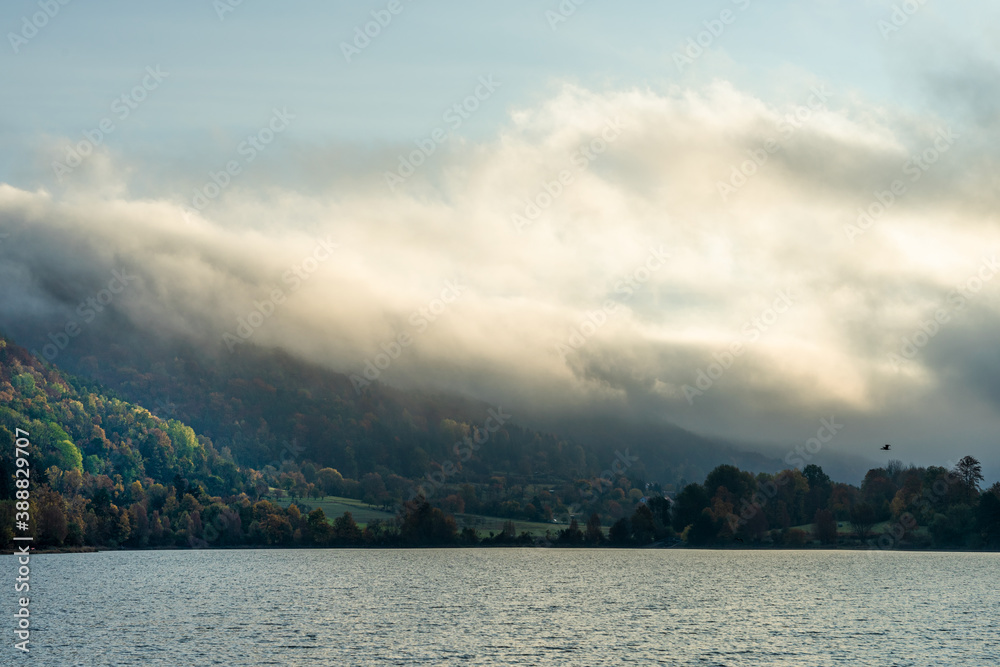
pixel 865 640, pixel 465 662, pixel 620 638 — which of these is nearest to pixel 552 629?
pixel 620 638

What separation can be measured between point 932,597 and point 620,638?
92384 mm

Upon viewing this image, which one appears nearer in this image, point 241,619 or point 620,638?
point 620,638

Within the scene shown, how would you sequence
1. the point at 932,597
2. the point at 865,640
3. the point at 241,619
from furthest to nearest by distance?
the point at 932,597 < the point at 241,619 < the point at 865,640

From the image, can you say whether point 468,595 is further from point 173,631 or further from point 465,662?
point 465,662

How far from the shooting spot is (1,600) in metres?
149

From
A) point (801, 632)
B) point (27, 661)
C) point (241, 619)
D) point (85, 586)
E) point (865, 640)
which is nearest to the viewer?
point (27, 661)

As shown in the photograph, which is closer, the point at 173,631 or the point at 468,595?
the point at 173,631

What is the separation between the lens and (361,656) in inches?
3824

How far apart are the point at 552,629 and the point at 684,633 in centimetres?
1856

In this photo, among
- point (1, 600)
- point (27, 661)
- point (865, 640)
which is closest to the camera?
point (27, 661)

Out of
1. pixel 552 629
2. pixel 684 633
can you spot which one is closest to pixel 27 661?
pixel 552 629

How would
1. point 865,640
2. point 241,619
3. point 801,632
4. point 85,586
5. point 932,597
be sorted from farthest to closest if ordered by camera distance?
point 85,586
point 932,597
point 241,619
point 801,632
point 865,640

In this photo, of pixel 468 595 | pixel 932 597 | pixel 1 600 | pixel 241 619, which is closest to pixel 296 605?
pixel 241 619

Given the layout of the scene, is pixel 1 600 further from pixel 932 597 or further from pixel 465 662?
pixel 932 597
